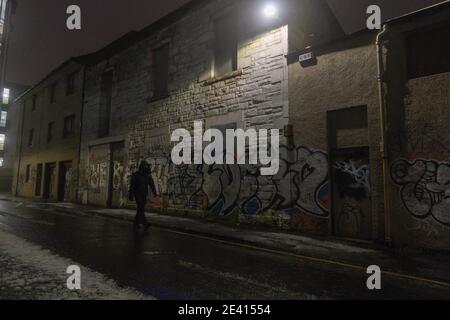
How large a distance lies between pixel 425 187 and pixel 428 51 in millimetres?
2930

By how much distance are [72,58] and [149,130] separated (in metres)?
8.35

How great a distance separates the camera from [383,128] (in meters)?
7.41

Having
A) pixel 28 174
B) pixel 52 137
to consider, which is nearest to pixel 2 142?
pixel 28 174

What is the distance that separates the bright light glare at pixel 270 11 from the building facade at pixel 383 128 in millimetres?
1770

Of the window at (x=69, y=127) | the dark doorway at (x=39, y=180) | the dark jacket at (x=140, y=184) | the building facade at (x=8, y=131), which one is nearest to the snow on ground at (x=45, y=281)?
the dark jacket at (x=140, y=184)

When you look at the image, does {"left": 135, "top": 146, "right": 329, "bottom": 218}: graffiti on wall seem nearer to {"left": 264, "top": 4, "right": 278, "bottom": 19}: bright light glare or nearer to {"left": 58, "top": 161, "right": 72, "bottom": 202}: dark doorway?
{"left": 264, "top": 4, "right": 278, "bottom": 19}: bright light glare

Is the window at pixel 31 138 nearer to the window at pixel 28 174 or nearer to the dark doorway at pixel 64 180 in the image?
the window at pixel 28 174

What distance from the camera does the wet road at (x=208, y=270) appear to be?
3.99 meters

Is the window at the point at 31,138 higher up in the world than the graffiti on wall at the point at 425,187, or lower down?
higher up

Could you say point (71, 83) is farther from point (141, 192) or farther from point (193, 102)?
point (141, 192)

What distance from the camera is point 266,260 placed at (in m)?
5.74

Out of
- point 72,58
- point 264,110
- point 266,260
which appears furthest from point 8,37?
point 72,58

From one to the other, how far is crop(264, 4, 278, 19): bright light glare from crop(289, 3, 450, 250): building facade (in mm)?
1770
